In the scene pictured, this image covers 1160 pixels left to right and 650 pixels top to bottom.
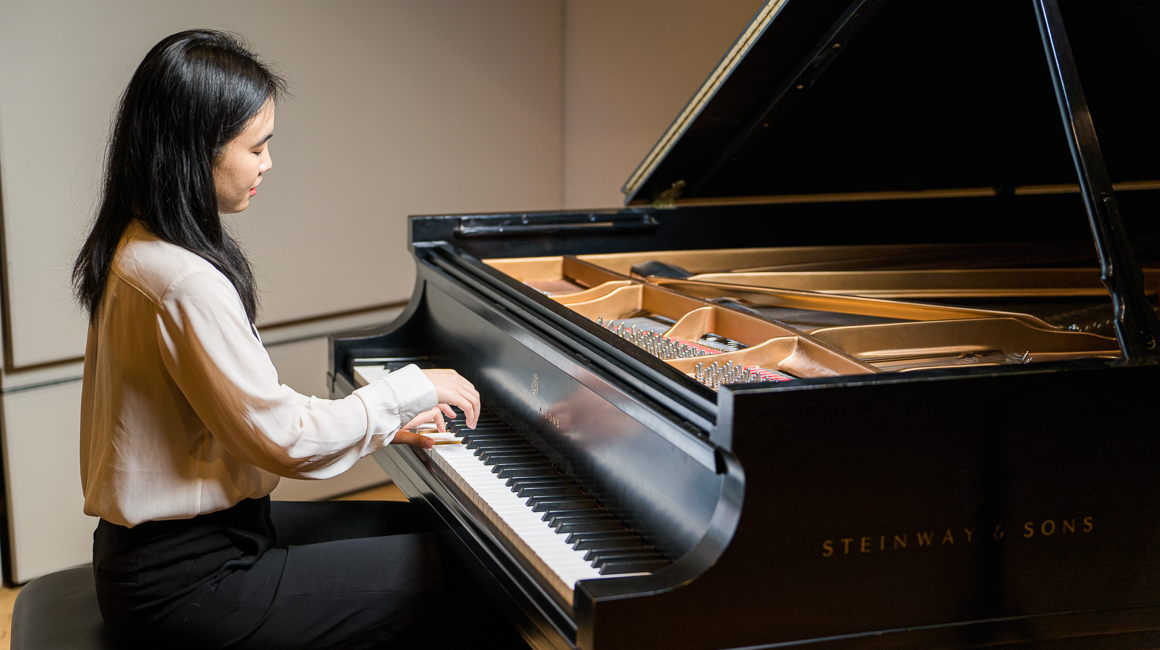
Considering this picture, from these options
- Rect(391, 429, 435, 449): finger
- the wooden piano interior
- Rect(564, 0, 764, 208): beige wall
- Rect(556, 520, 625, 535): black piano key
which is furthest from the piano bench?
Rect(564, 0, 764, 208): beige wall

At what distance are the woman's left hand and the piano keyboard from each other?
1.1 inches

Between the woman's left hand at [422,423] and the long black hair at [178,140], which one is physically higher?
the long black hair at [178,140]

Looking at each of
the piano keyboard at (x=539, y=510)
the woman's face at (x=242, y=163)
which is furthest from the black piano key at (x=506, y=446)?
the woman's face at (x=242, y=163)

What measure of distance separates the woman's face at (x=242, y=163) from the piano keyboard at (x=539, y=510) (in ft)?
1.86

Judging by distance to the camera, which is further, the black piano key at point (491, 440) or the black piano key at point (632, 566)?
the black piano key at point (491, 440)

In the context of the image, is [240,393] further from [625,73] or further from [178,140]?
[625,73]

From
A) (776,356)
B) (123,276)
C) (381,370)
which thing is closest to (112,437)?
(123,276)

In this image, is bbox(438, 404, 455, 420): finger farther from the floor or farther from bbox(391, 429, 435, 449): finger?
the floor

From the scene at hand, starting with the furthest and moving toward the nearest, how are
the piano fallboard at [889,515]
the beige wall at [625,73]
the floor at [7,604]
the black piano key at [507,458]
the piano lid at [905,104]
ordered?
the beige wall at [625,73]
the floor at [7,604]
the piano lid at [905,104]
the black piano key at [507,458]
the piano fallboard at [889,515]

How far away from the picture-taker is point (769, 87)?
2.16 meters

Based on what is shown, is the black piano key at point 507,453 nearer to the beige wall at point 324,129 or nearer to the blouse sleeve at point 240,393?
the blouse sleeve at point 240,393

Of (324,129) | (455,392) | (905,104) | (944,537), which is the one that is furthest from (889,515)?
(324,129)

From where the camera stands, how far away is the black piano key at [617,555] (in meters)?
1.26

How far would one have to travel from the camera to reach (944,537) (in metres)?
1.18
